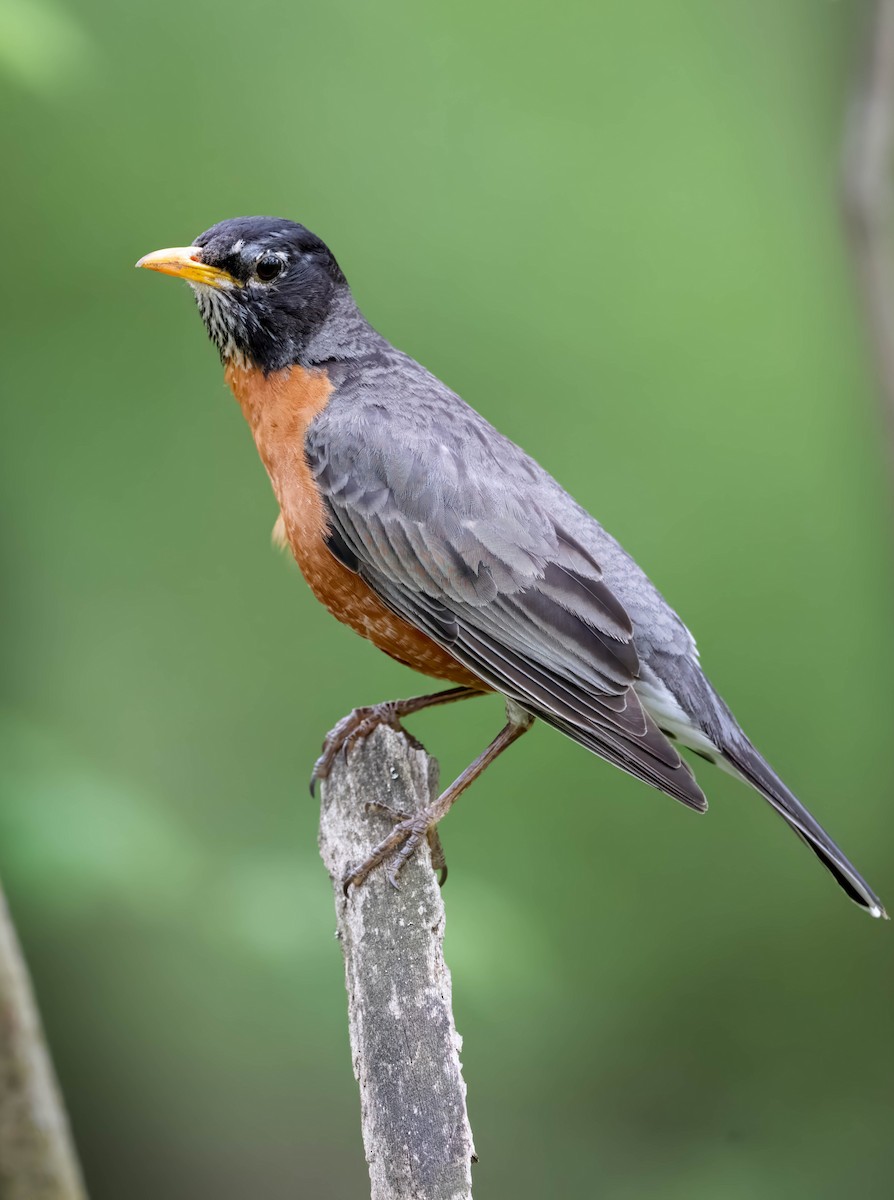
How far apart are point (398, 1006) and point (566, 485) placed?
2202 millimetres

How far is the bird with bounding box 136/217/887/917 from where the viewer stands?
2.34 metres

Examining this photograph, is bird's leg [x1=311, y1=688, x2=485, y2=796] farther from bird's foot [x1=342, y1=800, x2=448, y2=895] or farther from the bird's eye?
the bird's eye

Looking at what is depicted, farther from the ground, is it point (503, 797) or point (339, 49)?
point (339, 49)

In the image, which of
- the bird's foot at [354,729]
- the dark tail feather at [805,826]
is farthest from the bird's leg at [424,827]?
the dark tail feather at [805,826]

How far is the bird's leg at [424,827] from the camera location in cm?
221

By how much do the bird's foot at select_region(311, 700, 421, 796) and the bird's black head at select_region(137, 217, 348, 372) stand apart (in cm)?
77

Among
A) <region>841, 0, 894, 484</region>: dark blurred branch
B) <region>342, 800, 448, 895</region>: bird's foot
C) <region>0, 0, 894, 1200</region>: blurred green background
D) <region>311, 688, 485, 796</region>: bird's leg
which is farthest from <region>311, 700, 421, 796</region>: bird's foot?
<region>841, 0, 894, 484</region>: dark blurred branch

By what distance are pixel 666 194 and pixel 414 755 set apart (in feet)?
7.58

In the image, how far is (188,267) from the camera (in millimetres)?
2492

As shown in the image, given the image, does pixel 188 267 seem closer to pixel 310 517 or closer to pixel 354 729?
pixel 310 517

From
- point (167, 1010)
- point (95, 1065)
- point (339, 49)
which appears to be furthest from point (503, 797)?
point (339, 49)

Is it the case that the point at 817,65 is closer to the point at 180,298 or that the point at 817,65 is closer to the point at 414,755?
the point at 180,298

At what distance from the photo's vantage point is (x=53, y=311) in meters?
3.88

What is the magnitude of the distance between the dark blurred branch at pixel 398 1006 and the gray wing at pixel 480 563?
0.32 meters
